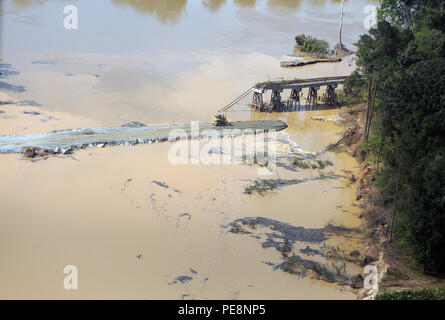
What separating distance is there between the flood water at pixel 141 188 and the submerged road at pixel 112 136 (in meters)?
0.70

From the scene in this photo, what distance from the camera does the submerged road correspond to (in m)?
21.9

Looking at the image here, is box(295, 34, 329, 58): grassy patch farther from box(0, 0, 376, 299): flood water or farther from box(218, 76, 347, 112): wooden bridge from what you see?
box(218, 76, 347, 112): wooden bridge

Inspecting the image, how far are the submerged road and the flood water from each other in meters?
0.70

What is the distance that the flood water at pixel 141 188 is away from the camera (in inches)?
575

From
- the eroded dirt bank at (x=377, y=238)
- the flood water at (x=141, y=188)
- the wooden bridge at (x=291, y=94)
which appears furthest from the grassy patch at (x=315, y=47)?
the eroded dirt bank at (x=377, y=238)

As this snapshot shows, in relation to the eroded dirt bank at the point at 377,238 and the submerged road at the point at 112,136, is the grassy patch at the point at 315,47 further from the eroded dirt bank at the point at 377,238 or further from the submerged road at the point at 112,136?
the eroded dirt bank at the point at 377,238

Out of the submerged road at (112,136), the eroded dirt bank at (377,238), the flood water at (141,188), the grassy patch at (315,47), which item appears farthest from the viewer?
the grassy patch at (315,47)

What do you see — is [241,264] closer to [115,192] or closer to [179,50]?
[115,192]

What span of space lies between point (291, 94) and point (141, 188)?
13.6 metres

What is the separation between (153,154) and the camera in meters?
22.1

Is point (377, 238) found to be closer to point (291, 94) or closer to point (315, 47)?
point (291, 94)

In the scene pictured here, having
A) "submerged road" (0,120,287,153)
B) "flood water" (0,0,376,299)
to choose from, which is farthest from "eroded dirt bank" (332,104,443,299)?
"submerged road" (0,120,287,153)

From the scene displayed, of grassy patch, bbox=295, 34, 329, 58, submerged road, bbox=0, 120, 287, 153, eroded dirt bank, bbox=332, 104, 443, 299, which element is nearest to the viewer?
eroded dirt bank, bbox=332, 104, 443, 299

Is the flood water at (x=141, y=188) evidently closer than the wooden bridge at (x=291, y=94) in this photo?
Yes
